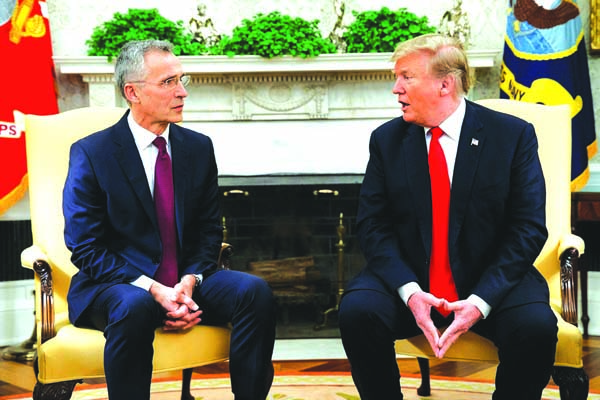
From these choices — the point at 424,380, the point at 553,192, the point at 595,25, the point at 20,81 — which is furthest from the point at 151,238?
the point at 595,25

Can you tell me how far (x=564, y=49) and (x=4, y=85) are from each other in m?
2.91

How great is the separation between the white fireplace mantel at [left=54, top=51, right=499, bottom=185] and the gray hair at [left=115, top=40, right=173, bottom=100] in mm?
2002

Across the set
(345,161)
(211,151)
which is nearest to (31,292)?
(345,161)

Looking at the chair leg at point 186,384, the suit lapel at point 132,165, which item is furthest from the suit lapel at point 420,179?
the chair leg at point 186,384

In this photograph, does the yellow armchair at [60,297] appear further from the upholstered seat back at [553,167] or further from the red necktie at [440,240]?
the upholstered seat back at [553,167]

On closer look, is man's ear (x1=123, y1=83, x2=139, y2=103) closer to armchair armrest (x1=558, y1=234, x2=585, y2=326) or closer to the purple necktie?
the purple necktie

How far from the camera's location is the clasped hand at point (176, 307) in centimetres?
249

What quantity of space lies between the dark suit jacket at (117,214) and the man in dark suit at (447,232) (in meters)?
0.58

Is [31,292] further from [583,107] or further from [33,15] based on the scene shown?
[583,107]

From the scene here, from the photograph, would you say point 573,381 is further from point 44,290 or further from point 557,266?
point 44,290

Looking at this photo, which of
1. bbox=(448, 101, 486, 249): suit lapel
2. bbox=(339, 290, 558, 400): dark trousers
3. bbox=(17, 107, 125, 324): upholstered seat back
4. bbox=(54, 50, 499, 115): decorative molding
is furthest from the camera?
bbox=(54, 50, 499, 115): decorative molding

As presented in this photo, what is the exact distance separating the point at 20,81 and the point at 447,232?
8.78 feet

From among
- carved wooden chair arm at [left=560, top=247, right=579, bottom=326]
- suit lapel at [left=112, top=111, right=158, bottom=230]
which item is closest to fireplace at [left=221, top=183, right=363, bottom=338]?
suit lapel at [left=112, top=111, right=158, bottom=230]

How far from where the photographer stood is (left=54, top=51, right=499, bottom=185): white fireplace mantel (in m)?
4.75
